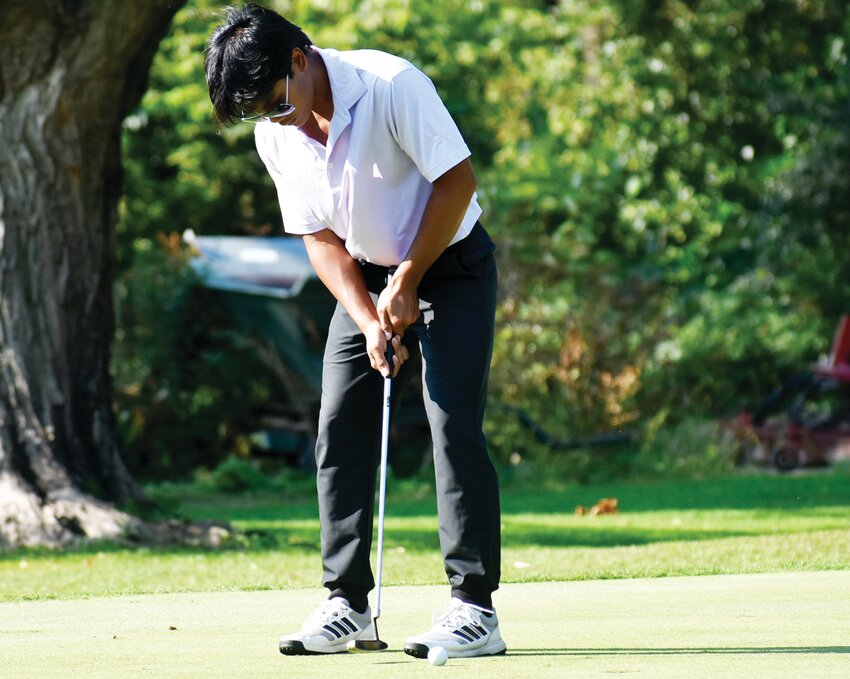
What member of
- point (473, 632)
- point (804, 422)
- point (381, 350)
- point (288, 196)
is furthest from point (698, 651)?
point (804, 422)

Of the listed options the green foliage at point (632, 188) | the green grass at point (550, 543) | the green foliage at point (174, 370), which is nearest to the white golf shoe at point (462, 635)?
the green grass at point (550, 543)

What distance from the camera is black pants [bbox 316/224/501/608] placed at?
4.21 metres

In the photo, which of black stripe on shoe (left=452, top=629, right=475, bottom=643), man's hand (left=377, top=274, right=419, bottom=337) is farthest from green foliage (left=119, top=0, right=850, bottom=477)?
black stripe on shoe (left=452, top=629, right=475, bottom=643)

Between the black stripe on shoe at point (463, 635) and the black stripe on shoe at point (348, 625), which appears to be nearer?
the black stripe on shoe at point (463, 635)

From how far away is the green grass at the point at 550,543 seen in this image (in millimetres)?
6301

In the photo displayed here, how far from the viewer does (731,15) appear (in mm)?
16516

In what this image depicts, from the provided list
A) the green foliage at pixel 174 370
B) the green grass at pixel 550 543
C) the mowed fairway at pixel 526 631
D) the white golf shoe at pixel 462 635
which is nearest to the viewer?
the mowed fairway at pixel 526 631

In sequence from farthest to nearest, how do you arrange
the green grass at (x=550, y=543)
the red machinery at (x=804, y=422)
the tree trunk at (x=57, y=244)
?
the red machinery at (x=804, y=422), the tree trunk at (x=57, y=244), the green grass at (x=550, y=543)

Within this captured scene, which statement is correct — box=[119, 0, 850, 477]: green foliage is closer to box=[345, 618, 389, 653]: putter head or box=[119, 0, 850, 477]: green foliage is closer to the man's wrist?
box=[345, 618, 389, 653]: putter head

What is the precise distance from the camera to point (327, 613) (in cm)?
425

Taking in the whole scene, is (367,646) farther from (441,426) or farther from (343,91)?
(343,91)

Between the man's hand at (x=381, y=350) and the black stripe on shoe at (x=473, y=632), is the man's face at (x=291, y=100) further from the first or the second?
the black stripe on shoe at (x=473, y=632)

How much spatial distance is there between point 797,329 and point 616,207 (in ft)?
12.3

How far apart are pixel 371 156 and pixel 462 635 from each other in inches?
54.0
